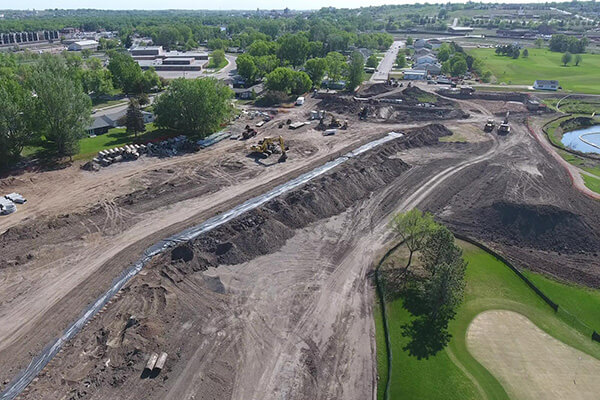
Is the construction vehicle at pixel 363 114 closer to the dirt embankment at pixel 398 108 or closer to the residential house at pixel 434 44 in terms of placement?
the dirt embankment at pixel 398 108

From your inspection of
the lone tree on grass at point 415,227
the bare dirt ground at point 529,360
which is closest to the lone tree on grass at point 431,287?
the lone tree on grass at point 415,227

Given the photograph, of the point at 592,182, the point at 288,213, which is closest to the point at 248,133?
the point at 288,213

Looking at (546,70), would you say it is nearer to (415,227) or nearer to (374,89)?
(374,89)

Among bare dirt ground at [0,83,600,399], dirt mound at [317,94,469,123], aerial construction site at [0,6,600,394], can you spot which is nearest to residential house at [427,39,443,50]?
dirt mound at [317,94,469,123]

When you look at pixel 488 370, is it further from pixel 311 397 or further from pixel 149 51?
pixel 149 51

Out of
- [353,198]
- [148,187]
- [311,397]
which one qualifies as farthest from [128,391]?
[353,198]
